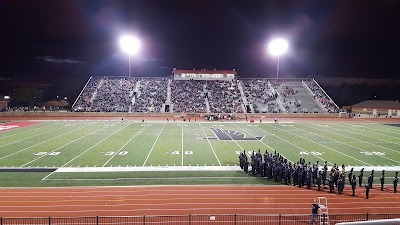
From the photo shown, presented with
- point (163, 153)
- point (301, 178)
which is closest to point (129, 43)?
point (163, 153)

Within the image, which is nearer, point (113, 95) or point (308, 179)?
point (308, 179)

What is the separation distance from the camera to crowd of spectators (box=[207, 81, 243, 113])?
57.4m

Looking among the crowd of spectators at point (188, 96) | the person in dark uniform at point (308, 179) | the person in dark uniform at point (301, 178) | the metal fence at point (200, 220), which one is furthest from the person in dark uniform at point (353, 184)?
the crowd of spectators at point (188, 96)

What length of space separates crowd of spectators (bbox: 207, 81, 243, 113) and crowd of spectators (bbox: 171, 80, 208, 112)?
58.5 inches

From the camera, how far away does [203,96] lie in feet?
206

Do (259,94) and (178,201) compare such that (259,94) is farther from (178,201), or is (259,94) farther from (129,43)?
(178,201)

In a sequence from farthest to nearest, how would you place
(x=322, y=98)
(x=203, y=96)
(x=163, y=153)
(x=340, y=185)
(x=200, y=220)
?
(x=322, y=98) → (x=203, y=96) → (x=163, y=153) → (x=340, y=185) → (x=200, y=220)

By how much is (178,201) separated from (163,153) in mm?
9591

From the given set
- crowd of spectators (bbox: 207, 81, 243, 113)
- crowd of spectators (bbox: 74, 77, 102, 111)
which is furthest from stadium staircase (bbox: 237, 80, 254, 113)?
crowd of spectators (bbox: 74, 77, 102, 111)

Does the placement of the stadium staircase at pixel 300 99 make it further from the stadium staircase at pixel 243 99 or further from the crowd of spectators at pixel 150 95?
the crowd of spectators at pixel 150 95

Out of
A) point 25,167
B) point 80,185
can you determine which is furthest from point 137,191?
point 25,167

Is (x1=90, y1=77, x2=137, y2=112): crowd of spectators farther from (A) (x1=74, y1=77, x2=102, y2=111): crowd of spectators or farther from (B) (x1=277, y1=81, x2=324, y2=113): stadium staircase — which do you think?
(B) (x1=277, y1=81, x2=324, y2=113): stadium staircase

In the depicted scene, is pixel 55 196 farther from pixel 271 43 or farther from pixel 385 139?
pixel 271 43

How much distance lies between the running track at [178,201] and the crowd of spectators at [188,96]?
1703 inches
